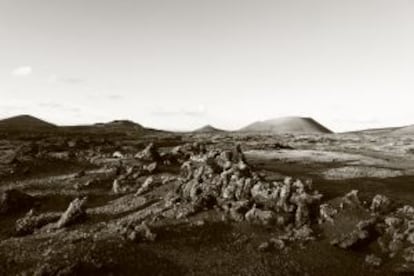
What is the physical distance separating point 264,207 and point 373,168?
1986 cm

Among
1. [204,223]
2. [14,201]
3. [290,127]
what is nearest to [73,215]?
[14,201]

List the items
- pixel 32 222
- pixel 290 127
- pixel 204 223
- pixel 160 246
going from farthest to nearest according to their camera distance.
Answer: pixel 290 127 < pixel 32 222 < pixel 204 223 < pixel 160 246

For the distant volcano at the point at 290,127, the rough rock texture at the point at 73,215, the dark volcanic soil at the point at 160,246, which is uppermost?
the distant volcano at the point at 290,127

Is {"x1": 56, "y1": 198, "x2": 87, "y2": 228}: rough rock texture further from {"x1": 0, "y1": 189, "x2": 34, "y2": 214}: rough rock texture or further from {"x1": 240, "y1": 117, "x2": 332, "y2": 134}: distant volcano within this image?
{"x1": 240, "y1": 117, "x2": 332, "y2": 134}: distant volcano

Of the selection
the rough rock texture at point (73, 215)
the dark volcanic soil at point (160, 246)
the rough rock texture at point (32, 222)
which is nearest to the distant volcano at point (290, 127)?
the dark volcanic soil at point (160, 246)

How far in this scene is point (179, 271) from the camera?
793 inches

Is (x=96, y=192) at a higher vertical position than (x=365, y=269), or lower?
higher

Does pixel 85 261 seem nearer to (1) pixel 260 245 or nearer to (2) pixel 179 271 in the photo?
(2) pixel 179 271

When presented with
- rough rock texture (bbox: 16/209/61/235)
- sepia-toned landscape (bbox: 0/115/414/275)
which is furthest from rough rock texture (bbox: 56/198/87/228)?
rough rock texture (bbox: 16/209/61/235)

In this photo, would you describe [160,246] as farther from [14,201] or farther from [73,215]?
[14,201]

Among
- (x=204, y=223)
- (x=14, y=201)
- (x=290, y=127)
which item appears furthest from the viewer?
(x=290, y=127)

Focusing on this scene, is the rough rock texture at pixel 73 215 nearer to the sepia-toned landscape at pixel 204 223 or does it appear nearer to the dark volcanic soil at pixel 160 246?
the sepia-toned landscape at pixel 204 223

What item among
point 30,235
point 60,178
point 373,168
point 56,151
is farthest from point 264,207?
point 56,151

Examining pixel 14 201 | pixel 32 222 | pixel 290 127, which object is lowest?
pixel 32 222
